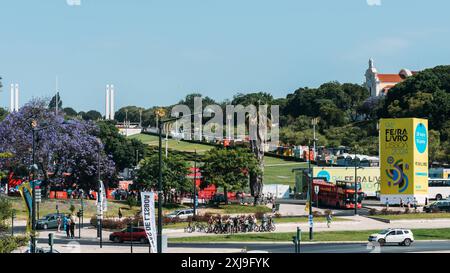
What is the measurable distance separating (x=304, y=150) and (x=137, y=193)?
58530 mm

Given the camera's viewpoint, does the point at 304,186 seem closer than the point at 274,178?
Yes

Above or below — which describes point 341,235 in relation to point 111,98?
below

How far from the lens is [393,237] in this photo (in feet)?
172

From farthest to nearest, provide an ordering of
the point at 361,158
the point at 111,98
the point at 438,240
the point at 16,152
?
the point at 111,98, the point at 361,158, the point at 16,152, the point at 438,240

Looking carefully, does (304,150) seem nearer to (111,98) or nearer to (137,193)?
(111,98)

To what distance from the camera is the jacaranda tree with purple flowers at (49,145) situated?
268ft

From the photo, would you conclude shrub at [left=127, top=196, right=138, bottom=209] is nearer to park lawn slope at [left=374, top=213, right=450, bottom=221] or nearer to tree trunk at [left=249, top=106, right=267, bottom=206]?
tree trunk at [left=249, top=106, right=267, bottom=206]

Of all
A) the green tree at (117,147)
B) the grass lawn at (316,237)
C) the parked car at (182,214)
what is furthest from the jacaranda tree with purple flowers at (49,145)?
the green tree at (117,147)

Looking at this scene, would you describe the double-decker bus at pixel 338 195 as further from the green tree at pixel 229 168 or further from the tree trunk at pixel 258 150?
the green tree at pixel 229 168

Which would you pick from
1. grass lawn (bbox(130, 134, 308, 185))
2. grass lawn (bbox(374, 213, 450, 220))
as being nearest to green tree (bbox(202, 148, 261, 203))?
grass lawn (bbox(374, 213, 450, 220))

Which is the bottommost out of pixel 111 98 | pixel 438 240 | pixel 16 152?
pixel 438 240

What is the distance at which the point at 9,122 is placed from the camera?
83938 millimetres

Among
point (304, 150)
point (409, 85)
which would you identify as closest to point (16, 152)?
point (304, 150)

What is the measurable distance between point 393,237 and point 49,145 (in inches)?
1601
